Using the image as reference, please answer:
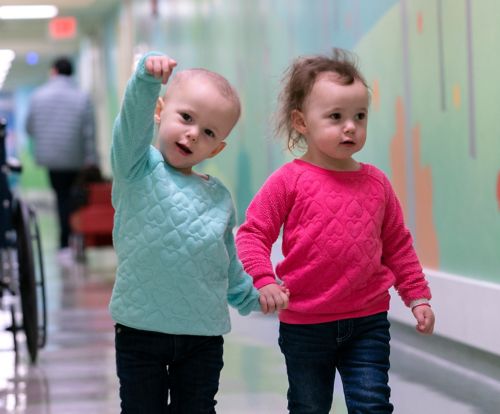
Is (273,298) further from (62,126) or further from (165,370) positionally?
(62,126)

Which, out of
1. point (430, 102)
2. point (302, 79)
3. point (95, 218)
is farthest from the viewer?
point (95, 218)

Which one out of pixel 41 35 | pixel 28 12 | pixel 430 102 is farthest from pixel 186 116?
pixel 41 35

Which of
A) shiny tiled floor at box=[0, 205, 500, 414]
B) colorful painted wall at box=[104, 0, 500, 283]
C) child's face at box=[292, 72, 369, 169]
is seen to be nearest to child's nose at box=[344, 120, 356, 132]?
child's face at box=[292, 72, 369, 169]

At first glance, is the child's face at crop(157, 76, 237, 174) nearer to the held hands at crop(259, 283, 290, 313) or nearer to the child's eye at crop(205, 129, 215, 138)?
the child's eye at crop(205, 129, 215, 138)

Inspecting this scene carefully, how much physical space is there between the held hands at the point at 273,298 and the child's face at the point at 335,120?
35cm

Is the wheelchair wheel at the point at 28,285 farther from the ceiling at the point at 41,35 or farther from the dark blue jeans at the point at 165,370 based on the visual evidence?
the ceiling at the point at 41,35

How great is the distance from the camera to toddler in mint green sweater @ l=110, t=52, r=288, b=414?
2314mm

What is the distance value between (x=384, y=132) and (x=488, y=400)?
1.87 meters

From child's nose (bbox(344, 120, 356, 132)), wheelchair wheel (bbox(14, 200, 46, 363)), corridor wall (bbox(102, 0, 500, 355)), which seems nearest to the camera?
child's nose (bbox(344, 120, 356, 132))

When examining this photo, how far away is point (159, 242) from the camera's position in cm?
231

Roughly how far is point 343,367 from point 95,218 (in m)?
6.63

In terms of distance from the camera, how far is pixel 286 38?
21.6ft

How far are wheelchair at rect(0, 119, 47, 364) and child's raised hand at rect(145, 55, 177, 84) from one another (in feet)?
7.84

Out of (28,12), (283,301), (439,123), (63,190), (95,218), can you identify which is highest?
(283,301)
